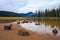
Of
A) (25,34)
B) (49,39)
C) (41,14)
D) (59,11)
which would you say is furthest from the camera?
(41,14)

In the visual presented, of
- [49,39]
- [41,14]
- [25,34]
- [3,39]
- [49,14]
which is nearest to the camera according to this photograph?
[3,39]

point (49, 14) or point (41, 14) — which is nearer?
point (49, 14)

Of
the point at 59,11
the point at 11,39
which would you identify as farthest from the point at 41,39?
the point at 59,11

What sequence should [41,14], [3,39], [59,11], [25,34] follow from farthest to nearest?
[41,14], [59,11], [25,34], [3,39]

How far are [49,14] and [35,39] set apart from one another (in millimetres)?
86586

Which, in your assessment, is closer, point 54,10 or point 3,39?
point 3,39

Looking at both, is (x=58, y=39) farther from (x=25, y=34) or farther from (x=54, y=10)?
(x=54, y=10)

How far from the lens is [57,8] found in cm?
9481

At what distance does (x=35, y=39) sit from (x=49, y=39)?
6.78 feet

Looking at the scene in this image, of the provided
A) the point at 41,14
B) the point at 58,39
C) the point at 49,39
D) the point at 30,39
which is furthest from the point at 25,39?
the point at 41,14

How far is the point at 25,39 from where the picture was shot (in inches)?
780

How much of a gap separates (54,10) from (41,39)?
79.5 metres

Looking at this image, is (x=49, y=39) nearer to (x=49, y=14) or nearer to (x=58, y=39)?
(x=58, y=39)

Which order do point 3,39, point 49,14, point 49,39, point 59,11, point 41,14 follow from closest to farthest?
point 3,39 → point 49,39 → point 59,11 → point 49,14 → point 41,14
